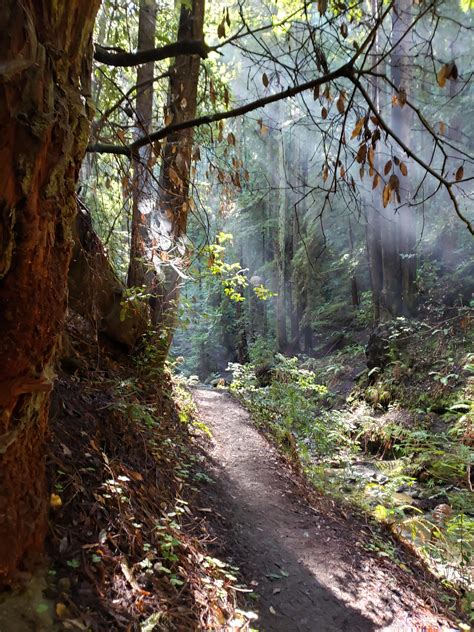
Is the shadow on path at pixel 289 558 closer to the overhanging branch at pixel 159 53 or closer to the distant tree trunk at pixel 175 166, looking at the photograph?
the distant tree trunk at pixel 175 166

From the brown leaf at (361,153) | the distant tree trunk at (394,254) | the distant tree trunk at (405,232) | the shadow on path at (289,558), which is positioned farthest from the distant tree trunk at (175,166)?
the distant tree trunk at (405,232)

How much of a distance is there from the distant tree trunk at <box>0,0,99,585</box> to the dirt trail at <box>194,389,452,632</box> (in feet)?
7.32

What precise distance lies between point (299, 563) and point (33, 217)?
403 centimetres

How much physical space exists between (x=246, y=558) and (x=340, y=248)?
64.2ft

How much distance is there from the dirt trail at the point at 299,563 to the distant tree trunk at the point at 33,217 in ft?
7.32

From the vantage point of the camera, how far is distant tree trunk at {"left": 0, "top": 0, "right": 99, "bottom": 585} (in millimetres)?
1802

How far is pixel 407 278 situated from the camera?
1469cm

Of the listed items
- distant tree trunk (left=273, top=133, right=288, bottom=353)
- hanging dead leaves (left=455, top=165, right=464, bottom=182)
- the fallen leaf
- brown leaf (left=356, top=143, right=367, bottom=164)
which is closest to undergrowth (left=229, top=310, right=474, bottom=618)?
hanging dead leaves (left=455, top=165, right=464, bottom=182)

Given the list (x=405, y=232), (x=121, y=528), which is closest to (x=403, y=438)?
(x=405, y=232)

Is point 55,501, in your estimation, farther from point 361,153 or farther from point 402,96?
point 402,96

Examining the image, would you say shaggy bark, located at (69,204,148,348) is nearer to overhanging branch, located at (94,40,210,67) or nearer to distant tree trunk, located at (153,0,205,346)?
distant tree trunk, located at (153,0,205,346)

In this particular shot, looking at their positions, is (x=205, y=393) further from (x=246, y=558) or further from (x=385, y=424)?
(x=246, y=558)

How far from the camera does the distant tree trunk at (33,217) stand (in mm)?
1802

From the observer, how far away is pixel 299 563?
4.38m
